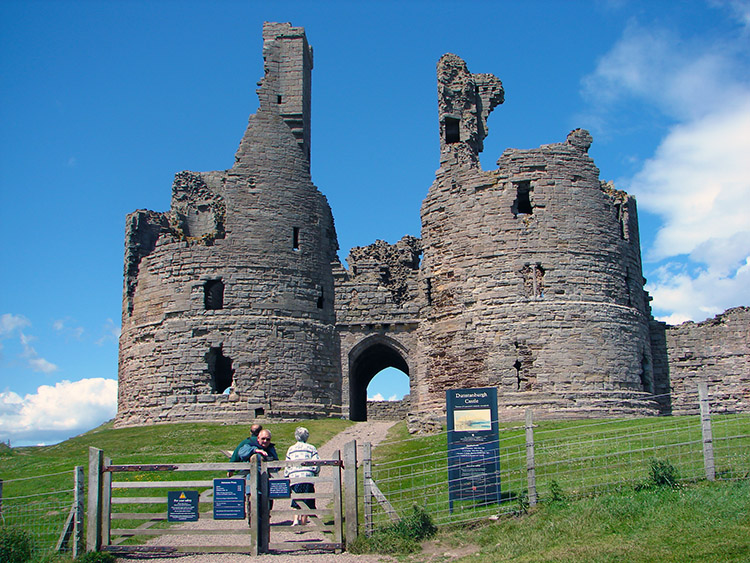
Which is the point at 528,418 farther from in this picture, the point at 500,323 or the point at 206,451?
the point at 500,323

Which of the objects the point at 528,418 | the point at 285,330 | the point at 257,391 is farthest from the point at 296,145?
the point at 528,418

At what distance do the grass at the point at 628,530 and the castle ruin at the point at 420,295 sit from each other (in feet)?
40.6

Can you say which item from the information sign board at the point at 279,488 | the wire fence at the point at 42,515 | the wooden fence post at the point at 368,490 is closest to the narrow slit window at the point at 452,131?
the wire fence at the point at 42,515

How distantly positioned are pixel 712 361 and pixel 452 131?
11814mm

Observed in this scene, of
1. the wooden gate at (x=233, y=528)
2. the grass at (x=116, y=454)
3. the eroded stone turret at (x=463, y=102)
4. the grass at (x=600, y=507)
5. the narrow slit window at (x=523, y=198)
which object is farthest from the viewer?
the eroded stone turret at (x=463, y=102)

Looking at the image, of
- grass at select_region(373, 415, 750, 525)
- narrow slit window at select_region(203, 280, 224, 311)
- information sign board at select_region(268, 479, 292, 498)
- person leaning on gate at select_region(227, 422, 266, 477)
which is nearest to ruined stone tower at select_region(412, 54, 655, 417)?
grass at select_region(373, 415, 750, 525)

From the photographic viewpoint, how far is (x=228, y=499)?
12219 mm

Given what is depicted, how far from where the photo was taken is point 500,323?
2573cm

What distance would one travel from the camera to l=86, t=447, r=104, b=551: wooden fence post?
40.1ft

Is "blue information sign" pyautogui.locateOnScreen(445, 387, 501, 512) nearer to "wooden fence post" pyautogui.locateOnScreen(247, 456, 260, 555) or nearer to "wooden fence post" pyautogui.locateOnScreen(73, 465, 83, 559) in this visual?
"wooden fence post" pyautogui.locateOnScreen(247, 456, 260, 555)

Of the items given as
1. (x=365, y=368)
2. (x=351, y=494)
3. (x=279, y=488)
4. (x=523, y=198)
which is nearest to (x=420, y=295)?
(x=523, y=198)

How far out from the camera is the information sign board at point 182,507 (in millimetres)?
12289

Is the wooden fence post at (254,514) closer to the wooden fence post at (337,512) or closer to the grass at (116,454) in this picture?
the wooden fence post at (337,512)

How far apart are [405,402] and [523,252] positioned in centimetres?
1381
